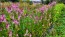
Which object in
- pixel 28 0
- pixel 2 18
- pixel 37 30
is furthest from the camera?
pixel 28 0

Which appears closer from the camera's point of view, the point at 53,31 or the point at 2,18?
the point at 2,18

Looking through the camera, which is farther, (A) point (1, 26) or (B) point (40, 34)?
(B) point (40, 34)

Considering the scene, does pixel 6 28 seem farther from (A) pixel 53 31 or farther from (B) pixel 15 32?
(A) pixel 53 31

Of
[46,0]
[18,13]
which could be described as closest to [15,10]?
[18,13]

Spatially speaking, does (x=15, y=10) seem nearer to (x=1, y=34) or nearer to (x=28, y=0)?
(x=1, y=34)

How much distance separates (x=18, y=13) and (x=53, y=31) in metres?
1.71

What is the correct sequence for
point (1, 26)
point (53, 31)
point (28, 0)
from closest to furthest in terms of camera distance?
point (1, 26) → point (53, 31) → point (28, 0)

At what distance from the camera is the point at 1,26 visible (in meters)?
4.47

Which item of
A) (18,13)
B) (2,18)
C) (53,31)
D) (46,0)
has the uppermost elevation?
(2,18)

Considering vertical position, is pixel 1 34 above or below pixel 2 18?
below

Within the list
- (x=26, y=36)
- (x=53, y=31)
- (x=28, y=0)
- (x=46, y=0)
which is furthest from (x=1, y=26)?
A: (x=46, y=0)

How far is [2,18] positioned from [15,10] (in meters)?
1.42

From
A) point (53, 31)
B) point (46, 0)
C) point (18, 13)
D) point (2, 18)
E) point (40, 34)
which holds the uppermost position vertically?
point (2, 18)

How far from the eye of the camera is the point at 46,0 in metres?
23.5
